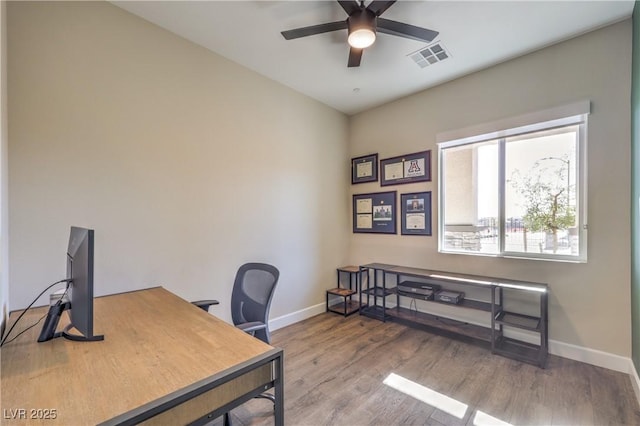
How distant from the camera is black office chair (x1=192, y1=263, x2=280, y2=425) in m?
1.95

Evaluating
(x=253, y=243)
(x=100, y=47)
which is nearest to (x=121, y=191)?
(x=100, y=47)

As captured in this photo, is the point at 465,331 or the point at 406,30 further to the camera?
the point at 465,331

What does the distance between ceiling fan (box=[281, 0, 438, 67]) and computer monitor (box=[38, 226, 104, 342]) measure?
1941 millimetres

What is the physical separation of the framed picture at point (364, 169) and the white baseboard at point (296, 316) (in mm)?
2032

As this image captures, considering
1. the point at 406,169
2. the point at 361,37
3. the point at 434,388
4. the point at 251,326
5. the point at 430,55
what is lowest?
the point at 434,388

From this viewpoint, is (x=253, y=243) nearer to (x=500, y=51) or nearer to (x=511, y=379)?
(x=511, y=379)

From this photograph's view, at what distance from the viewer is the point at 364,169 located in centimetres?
429

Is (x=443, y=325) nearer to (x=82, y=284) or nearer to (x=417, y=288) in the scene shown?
(x=417, y=288)

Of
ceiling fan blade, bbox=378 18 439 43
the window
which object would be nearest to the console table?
the window

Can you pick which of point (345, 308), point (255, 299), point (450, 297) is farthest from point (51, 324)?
point (450, 297)

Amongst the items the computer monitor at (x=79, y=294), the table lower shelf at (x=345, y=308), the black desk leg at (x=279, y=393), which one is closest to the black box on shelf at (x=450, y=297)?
the table lower shelf at (x=345, y=308)

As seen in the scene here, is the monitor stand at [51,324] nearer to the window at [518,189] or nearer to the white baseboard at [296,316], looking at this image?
the white baseboard at [296,316]

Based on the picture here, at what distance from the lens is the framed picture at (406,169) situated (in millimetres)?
3594

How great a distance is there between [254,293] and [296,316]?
1.66m
